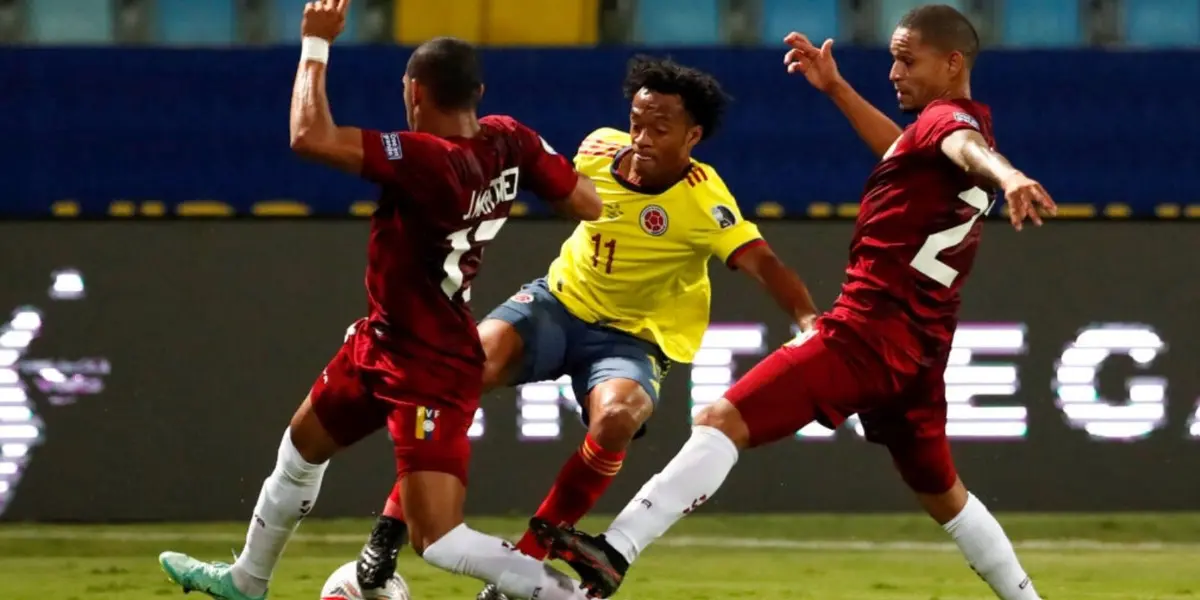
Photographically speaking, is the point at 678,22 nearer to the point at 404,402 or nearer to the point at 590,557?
the point at 404,402

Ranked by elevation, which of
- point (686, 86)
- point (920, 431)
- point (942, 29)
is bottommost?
point (920, 431)

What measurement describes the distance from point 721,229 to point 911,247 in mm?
1188

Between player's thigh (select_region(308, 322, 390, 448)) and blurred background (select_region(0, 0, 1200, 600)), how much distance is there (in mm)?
3521

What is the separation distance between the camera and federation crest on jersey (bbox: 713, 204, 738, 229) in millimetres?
6906

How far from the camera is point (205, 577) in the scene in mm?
6234

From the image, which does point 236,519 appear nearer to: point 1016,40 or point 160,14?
point 160,14

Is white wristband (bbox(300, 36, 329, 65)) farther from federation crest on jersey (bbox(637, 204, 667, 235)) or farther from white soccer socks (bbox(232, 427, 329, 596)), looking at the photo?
federation crest on jersey (bbox(637, 204, 667, 235))

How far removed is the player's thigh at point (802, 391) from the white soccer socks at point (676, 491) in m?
0.11

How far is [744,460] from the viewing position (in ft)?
32.1

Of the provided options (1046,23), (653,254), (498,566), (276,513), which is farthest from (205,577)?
(1046,23)

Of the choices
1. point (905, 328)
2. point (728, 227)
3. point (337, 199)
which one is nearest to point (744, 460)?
point (337, 199)

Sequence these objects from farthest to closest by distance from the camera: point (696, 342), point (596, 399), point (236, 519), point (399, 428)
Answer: point (236, 519), point (696, 342), point (596, 399), point (399, 428)

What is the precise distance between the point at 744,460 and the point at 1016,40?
101 inches

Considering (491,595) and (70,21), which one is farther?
(70,21)
